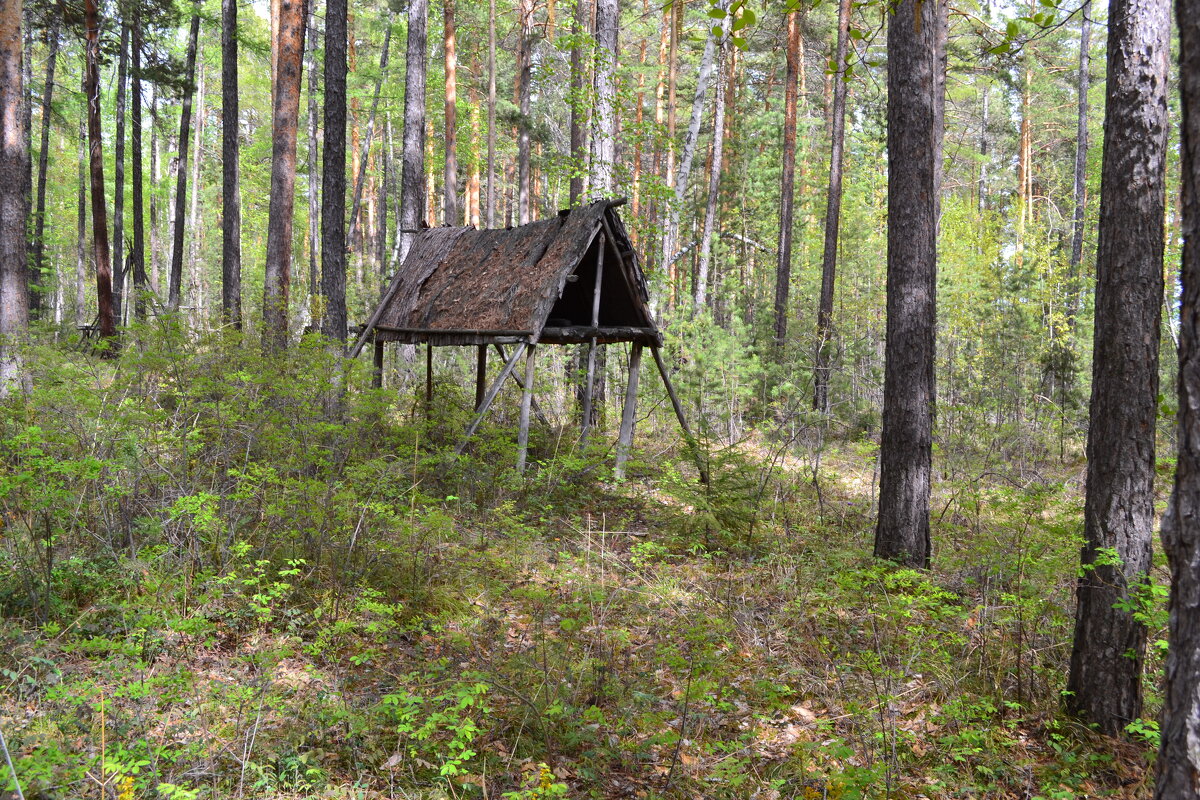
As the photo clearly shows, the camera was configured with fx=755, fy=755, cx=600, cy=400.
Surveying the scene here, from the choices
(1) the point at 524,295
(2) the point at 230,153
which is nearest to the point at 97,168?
(2) the point at 230,153

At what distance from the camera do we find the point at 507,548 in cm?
685

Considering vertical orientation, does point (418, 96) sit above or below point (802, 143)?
below

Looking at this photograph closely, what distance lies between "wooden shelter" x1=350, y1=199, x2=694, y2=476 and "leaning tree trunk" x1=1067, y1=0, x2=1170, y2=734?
4.50 metres

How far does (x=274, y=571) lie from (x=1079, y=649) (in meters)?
5.21

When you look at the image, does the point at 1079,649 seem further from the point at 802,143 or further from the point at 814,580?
the point at 802,143

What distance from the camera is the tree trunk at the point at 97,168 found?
13570 mm

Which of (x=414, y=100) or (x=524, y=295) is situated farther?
(x=414, y=100)

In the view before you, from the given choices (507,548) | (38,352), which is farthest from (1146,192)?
(38,352)

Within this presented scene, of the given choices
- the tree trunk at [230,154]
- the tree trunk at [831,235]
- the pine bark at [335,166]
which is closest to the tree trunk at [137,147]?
the tree trunk at [230,154]

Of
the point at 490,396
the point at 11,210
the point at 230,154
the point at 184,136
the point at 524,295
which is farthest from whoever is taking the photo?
the point at 184,136

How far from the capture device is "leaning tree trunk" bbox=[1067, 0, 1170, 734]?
3.95 m

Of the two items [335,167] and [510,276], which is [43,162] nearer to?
[335,167]

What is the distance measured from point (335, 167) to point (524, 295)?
3.92 meters

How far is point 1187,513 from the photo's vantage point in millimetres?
1768
